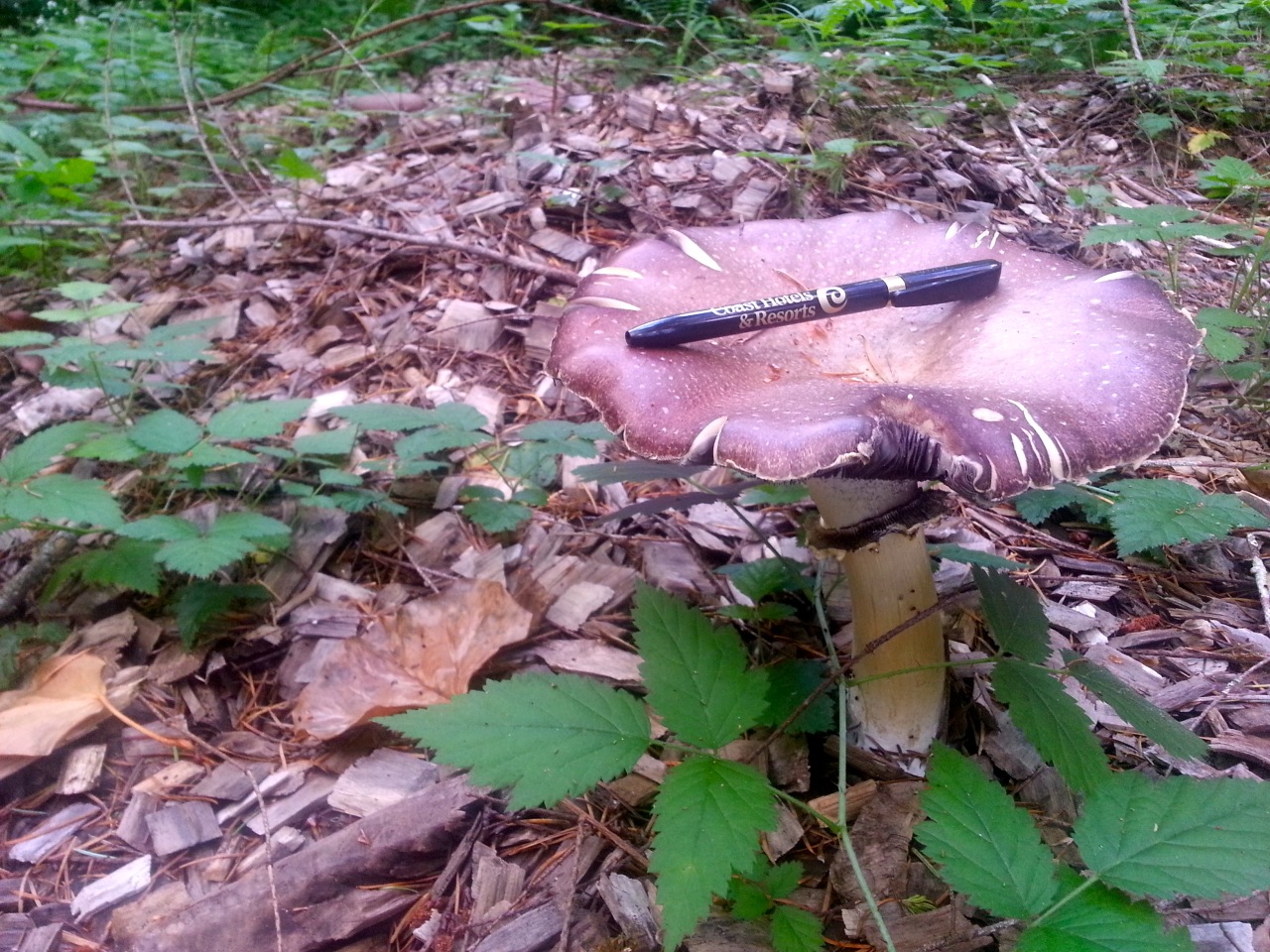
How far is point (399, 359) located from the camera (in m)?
3.30

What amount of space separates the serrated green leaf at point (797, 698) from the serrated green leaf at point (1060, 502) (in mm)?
869

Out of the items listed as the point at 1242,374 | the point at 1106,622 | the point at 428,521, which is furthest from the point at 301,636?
the point at 1242,374

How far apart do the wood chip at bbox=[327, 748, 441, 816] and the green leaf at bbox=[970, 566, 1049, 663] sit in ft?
4.19

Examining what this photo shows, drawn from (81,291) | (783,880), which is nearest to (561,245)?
(81,291)

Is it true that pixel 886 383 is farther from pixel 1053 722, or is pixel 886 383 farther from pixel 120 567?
pixel 120 567

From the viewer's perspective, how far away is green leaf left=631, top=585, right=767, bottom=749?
56.0 inches

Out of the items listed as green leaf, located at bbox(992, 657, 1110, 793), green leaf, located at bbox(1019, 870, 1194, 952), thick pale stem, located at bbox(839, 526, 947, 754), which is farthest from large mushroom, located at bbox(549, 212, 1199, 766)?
green leaf, located at bbox(1019, 870, 1194, 952)

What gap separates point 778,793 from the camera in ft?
4.37

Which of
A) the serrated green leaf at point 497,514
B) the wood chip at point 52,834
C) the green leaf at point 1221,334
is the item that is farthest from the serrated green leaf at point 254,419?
the green leaf at point 1221,334

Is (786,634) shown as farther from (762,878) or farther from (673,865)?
(673,865)

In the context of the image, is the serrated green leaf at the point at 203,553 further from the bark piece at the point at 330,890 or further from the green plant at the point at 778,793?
the green plant at the point at 778,793

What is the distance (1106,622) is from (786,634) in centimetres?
87

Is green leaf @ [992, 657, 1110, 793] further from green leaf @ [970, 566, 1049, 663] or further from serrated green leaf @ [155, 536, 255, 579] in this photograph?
serrated green leaf @ [155, 536, 255, 579]

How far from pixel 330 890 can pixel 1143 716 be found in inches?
64.7
